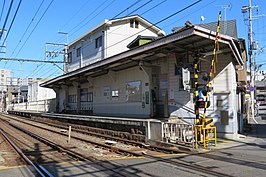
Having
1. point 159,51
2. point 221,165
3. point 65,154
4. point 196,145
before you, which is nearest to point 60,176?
point 65,154

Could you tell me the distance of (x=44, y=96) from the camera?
62.7 m

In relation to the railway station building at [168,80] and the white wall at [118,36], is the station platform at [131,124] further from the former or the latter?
the white wall at [118,36]

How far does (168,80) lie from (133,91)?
A: 3426 mm

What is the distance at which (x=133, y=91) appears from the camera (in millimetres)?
18609

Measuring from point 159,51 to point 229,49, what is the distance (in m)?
3.64

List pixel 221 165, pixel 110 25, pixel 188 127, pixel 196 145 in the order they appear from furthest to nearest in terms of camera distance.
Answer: pixel 110 25
pixel 188 127
pixel 196 145
pixel 221 165

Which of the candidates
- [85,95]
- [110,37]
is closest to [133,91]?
[85,95]

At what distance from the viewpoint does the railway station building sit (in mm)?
12820

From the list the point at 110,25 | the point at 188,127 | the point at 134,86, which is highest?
the point at 110,25

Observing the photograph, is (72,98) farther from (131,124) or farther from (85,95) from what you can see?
(131,124)

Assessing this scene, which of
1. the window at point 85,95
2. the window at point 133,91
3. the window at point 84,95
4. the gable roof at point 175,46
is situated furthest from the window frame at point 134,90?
the window at point 84,95

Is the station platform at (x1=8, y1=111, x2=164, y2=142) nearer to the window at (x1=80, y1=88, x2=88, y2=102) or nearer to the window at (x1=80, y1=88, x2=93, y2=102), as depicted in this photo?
the window at (x1=80, y1=88, x2=93, y2=102)

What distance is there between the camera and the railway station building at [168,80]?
12.8 meters

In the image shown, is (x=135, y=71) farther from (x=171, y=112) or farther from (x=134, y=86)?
(x=171, y=112)
